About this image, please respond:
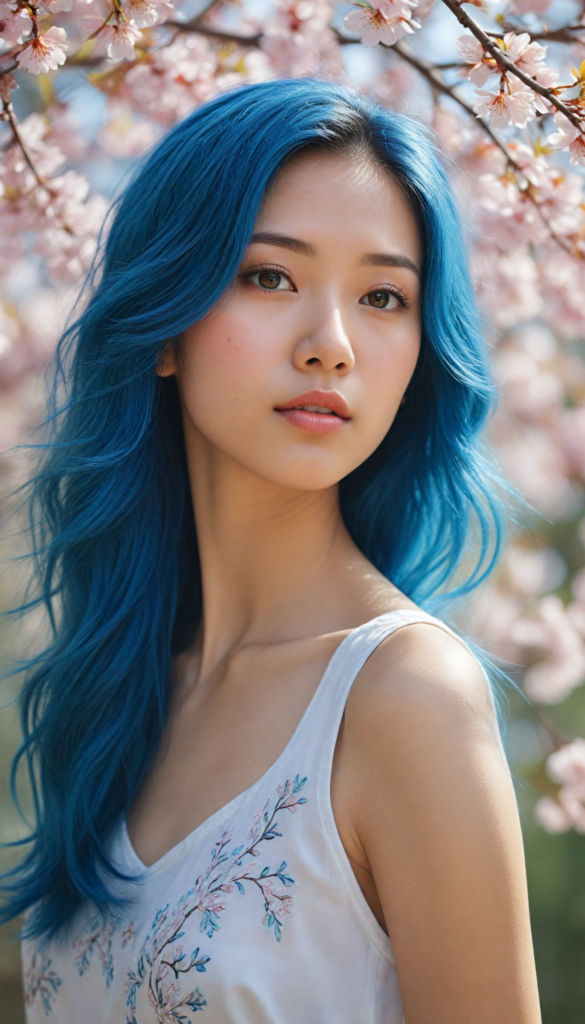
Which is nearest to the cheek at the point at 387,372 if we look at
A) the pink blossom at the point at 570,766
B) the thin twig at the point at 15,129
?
the thin twig at the point at 15,129

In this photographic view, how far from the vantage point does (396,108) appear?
1.47 m

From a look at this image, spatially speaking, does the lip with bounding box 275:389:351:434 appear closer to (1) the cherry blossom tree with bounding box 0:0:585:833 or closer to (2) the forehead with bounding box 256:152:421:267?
(2) the forehead with bounding box 256:152:421:267

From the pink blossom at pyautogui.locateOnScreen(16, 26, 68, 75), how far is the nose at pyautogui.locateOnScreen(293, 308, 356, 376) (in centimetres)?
49

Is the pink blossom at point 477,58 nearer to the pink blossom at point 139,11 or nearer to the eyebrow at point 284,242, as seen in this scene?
the eyebrow at point 284,242

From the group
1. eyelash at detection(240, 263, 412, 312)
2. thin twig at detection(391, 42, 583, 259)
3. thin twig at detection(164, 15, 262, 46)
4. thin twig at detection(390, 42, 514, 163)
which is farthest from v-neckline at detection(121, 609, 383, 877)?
thin twig at detection(164, 15, 262, 46)

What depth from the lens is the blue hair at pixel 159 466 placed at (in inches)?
49.8

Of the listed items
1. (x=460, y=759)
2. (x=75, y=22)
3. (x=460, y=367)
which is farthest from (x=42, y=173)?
(x=460, y=759)

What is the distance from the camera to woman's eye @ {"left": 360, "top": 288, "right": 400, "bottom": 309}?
4.07 ft

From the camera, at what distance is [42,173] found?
190 centimetres

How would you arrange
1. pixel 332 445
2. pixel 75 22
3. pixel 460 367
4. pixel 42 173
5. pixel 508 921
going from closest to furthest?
pixel 508 921, pixel 332 445, pixel 460 367, pixel 42 173, pixel 75 22

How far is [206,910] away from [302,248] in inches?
34.0

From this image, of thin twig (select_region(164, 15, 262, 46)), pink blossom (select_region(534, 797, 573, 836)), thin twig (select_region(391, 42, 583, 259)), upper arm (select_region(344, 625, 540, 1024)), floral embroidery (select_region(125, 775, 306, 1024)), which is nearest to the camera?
upper arm (select_region(344, 625, 540, 1024))

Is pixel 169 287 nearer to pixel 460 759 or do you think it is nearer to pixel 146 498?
pixel 146 498

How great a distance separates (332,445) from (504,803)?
0.52 m
